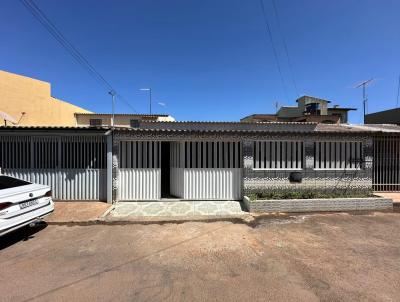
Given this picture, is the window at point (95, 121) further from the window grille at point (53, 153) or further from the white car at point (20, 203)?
the white car at point (20, 203)

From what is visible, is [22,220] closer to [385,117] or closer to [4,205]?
[4,205]

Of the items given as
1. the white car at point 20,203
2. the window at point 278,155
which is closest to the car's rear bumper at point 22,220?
the white car at point 20,203

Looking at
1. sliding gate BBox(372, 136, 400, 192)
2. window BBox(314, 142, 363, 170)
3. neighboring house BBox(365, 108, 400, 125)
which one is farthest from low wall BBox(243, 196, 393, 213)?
neighboring house BBox(365, 108, 400, 125)

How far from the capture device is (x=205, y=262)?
157 inches

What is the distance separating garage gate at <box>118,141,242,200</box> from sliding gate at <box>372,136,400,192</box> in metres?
5.82

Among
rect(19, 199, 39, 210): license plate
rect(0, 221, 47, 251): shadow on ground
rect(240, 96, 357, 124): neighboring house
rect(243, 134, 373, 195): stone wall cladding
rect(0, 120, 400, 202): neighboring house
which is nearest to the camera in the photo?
rect(19, 199, 39, 210): license plate

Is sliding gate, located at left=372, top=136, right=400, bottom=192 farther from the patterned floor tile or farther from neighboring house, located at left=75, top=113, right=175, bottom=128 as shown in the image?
neighboring house, located at left=75, top=113, right=175, bottom=128

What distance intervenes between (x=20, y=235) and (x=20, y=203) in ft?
3.80

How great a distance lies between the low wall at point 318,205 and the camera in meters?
6.93

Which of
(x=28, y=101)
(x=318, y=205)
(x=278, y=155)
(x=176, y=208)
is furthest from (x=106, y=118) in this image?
(x=318, y=205)

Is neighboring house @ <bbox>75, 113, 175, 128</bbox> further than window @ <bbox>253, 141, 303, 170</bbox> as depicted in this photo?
Yes

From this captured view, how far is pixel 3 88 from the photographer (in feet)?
52.2

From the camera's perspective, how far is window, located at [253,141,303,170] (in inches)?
316

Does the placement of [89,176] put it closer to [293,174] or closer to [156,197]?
[156,197]
